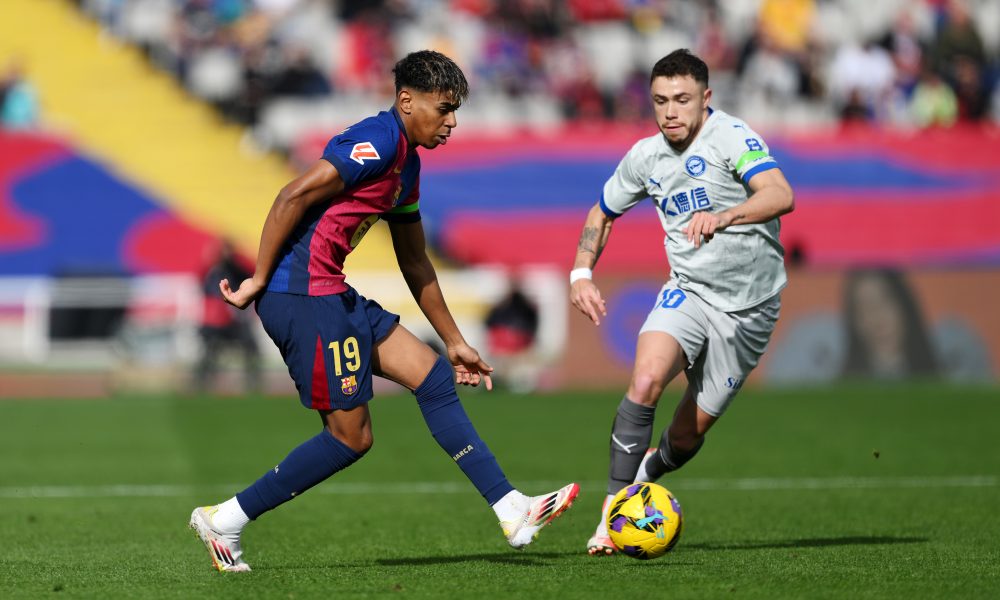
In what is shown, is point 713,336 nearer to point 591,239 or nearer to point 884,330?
point 591,239

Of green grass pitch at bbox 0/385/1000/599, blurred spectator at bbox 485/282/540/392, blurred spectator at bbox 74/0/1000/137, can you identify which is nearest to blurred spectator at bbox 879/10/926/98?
blurred spectator at bbox 74/0/1000/137

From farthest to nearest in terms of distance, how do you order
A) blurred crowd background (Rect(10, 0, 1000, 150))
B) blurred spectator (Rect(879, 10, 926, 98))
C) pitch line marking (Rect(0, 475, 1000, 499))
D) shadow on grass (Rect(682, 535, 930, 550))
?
blurred spectator (Rect(879, 10, 926, 98)) < blurred crowd background (Rect(10, 0, 1000, 150)) < pitch line marking (Rect(0, 475, 1000, 499)) < shadow on grass (Rect(682, 535, 930, 550))

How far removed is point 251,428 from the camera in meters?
15.9

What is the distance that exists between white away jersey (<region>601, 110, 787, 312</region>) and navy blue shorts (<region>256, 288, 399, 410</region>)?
1902mm

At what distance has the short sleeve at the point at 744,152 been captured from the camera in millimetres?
7422

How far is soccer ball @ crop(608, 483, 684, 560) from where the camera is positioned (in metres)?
7.25

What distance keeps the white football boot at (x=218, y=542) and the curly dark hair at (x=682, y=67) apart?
3.10m

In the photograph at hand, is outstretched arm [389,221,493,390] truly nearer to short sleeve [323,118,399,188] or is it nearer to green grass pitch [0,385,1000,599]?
short sleeve [323,118,399,188]

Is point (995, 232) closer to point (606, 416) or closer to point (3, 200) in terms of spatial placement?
point (606, 416)

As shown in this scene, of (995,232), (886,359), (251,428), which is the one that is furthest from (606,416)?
(995,232)

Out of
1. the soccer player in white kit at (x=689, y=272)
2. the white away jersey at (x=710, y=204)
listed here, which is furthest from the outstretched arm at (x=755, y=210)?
the white away jersey at (x=710, y=204)

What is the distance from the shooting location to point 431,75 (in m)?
6.83

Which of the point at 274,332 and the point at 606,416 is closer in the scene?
the point at 274,332

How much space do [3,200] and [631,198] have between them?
19613mm
